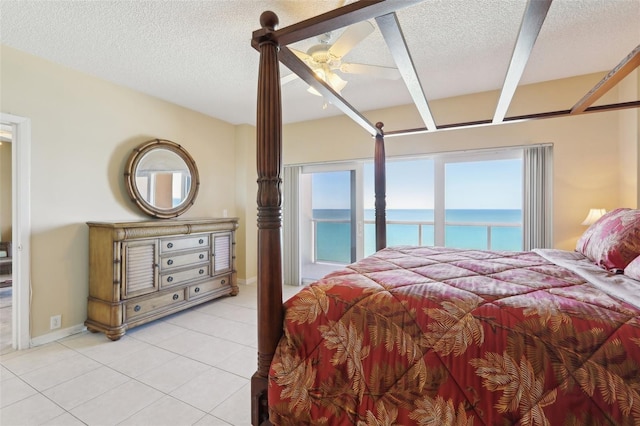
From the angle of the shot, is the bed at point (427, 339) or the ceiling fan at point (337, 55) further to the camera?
the ceiling fan at point (337, 55)

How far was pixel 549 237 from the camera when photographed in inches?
124

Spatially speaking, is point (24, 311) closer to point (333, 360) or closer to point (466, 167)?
point (333, 360)

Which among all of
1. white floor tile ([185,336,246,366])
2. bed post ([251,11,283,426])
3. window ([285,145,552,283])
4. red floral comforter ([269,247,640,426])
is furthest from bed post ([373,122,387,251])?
bed post ([251,11,283,426])

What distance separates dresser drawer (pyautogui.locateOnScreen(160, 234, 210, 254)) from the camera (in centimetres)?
324

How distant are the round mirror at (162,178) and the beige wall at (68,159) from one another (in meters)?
0.13

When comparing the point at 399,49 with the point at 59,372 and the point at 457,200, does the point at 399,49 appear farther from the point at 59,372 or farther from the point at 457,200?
the point at 59,372

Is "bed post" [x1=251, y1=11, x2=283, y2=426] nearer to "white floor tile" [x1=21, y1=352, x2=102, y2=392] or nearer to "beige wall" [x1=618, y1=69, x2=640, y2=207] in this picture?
"white floor tile" [x1=21, y1=352, x2=102, y2=392]

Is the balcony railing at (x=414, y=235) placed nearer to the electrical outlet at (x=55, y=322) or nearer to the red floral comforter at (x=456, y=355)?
the red floral comforter at (x=456, y=355)

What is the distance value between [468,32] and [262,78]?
6.42ft

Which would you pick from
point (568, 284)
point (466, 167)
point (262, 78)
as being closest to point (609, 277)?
point (568, 284)

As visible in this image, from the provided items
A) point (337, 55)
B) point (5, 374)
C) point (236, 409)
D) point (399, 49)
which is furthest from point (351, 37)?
point (5, 374)

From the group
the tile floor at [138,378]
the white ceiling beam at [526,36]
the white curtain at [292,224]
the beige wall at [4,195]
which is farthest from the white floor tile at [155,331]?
the beige wall at [4,195]

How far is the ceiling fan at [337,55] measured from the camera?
5.87ft

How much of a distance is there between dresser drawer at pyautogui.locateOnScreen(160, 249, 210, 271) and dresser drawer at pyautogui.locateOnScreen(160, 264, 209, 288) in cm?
7
